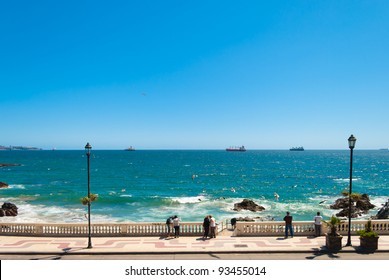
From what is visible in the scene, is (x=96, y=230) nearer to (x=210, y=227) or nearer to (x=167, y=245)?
(x=167, y=245)

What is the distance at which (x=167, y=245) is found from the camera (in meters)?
16.0

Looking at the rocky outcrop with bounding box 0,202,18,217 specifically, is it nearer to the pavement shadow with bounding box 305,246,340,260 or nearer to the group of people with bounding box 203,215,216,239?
the group of people with bounding box 203,215,216,239

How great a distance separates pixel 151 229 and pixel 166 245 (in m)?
2.42

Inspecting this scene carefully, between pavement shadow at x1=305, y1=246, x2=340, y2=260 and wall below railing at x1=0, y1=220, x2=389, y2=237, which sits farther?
wall below railing at x1=0, y1=220, x2=389, y2=237

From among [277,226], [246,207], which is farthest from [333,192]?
[277,226]

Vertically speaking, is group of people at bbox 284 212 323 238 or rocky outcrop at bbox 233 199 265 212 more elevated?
group of people at bbox 284 212 323 238

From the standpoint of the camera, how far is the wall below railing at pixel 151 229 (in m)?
17.9

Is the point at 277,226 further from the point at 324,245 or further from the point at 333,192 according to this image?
the point at 333,192

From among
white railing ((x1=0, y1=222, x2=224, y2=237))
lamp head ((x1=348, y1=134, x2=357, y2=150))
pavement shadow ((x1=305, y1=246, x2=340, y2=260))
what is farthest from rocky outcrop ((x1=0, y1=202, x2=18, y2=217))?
lamp head ((x1=348, y1=134, x2=357, y2=150))

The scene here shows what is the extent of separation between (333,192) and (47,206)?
185 ft

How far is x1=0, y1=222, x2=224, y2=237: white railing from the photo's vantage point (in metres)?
18.0

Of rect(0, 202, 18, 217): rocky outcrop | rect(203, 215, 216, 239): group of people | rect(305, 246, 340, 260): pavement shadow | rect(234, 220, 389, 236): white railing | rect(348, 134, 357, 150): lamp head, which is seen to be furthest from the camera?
rect(0, 202, 18, 217): rocky outcrop

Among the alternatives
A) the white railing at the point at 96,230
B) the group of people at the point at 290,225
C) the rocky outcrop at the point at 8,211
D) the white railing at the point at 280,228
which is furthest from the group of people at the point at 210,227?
the rocky outcrop at the point at 8,211

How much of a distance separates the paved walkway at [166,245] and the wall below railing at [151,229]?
531mm
